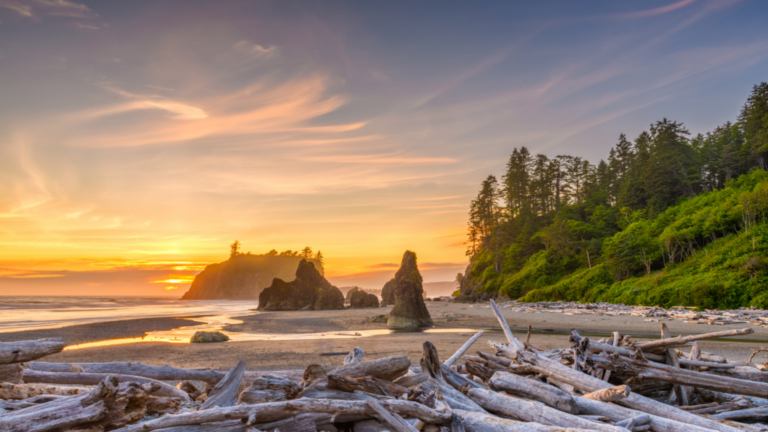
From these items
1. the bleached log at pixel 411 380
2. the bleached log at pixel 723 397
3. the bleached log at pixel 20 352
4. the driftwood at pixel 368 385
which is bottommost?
the bleached log at pixel 723 397

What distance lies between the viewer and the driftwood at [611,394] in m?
3.95

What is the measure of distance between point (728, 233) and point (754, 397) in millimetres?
46880

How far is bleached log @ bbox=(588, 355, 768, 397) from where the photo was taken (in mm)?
4426

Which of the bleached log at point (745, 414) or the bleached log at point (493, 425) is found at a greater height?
the bleached log at point (493, 425)

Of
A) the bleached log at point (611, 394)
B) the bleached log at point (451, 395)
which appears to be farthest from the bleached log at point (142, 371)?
the bleached log at point (611, 394)

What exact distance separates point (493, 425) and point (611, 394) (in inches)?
60.9

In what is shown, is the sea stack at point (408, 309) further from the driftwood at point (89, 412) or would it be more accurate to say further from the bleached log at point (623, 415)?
the driftwood at point (89, 412)

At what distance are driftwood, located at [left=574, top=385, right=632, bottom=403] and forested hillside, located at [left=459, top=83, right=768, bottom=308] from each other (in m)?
31.2

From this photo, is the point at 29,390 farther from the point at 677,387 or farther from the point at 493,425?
the point at 677,387

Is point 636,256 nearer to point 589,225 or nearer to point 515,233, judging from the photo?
point 589,225

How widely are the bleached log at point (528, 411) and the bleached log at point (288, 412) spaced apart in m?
1.00

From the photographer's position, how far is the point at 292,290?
61812mm

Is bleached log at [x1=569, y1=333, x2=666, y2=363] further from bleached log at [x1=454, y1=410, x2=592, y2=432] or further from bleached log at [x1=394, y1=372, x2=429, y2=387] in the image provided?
bleached log at [x1=394, y1=372, x2=429, y2=387]

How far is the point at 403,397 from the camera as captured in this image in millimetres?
3730
